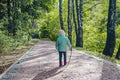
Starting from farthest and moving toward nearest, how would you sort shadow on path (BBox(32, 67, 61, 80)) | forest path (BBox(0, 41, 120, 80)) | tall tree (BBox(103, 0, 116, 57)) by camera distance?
1. tall tree (BBox(103, 0, 116, 57))
2. shadow on path (BBox(32, 67, 61, 80))
3. forest path (BBox(0, 41, 120, 80))

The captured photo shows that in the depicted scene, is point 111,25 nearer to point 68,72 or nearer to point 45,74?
point 68,72

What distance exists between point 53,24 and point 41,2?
37.5 feet

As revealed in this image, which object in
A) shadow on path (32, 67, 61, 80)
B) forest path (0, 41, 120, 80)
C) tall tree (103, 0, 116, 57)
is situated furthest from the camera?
tall tree (103, 0, 116, 57)

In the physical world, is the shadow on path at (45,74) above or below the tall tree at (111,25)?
below

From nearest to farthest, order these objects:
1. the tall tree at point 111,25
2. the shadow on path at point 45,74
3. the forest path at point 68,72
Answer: the forest path at point 68,72, the shadow on path at point 45,74, the tall tree at point 111,25

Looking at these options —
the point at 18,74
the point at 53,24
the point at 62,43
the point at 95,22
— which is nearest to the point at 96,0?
the point at 95,22

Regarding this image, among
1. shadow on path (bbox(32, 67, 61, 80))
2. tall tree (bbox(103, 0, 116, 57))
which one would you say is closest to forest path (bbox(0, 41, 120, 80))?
shadow on path (bbox(32, 67, 61, 80))

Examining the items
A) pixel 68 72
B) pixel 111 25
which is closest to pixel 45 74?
pixel 68 72

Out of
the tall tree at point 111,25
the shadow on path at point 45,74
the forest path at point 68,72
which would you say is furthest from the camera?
the tall tree at point 111,25

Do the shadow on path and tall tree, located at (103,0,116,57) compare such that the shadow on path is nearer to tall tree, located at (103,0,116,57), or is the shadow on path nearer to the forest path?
the forest path

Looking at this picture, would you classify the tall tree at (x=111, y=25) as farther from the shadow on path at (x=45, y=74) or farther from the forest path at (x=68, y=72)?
the shadow on path at (x=45, y=74)

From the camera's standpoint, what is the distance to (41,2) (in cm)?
3703

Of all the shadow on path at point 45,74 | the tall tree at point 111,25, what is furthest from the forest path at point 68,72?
the tall tree at point 111,25

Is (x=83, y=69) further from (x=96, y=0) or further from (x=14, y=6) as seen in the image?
(x=96, y=0)
